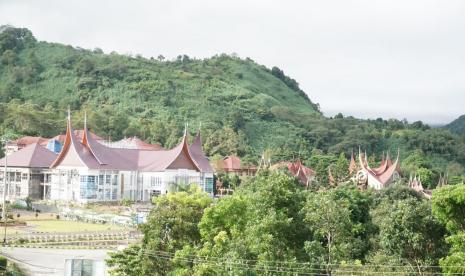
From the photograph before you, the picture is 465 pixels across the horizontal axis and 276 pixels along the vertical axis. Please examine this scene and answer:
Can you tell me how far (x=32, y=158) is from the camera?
50500mm

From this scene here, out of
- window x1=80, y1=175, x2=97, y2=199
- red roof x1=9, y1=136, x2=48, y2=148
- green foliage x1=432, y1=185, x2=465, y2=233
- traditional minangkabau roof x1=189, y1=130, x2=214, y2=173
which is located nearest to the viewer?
green foliage x1=432, y1=185, x2=465, y2=233

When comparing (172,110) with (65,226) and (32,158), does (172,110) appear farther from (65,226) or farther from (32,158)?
(65,226)

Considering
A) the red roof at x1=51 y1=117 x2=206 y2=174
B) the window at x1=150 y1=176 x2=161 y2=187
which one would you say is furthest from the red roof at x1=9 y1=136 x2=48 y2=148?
the window at x1=150 y1=176 x2=161 y2=187

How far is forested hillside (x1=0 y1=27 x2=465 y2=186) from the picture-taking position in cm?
7312

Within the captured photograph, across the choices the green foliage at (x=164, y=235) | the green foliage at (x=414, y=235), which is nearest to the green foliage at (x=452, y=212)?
the green foliage at (x=414, y=235)

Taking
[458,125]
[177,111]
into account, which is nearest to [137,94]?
[177,111]

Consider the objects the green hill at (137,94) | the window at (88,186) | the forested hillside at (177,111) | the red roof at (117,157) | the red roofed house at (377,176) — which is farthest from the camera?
the green hill at (137,94)

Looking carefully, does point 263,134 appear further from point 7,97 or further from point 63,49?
point 63,49

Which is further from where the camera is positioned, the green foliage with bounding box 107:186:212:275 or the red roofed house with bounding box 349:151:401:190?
the red roofed house with bounding box 349:151:401:190

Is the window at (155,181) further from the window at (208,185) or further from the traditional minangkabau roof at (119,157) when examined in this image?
the window at (208,185)

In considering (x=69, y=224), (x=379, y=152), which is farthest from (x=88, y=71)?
(x=69, y=224)

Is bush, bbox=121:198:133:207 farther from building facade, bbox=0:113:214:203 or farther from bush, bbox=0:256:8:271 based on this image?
bush, bbox=0:256:8:271

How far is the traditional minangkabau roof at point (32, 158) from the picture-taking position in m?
50.3

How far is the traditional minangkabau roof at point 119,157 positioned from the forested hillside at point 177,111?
1605 centimetres
